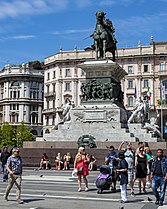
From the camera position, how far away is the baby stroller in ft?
48.5

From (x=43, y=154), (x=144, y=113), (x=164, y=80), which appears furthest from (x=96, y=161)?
(x=164, y=80)

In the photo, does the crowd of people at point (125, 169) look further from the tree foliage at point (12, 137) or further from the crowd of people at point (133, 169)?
the tree foliage at point (12, 137)

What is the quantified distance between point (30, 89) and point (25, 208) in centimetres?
9863

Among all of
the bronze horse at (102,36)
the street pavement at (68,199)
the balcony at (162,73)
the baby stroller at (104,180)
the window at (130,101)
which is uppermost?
the balcony at (162,73)

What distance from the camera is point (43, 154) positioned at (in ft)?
86.3

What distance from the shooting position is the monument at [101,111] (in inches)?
1076

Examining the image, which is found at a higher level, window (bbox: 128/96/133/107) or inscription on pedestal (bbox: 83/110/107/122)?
window (bbox: 128/96/133/107)

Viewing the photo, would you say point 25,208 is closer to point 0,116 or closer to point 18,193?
point 18,193

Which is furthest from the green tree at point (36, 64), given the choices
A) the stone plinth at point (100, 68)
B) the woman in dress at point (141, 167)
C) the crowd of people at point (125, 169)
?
the woman in dress at point (141, 167)

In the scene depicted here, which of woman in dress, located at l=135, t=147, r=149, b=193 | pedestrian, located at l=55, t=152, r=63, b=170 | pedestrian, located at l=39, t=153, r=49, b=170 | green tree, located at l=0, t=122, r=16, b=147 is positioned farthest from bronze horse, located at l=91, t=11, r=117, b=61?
green tree, located at l=0, t=122, r=16, b=147

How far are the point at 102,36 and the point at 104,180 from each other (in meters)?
17.2

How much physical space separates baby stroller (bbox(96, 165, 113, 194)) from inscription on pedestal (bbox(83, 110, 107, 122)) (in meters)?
12.4

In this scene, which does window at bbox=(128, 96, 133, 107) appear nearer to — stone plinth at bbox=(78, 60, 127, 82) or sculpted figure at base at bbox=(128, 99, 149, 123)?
sculpted figure at base at bbox=(128, 99, 149, 123)

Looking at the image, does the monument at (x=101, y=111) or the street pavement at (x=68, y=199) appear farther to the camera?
the monument at (x=101, y=111)
